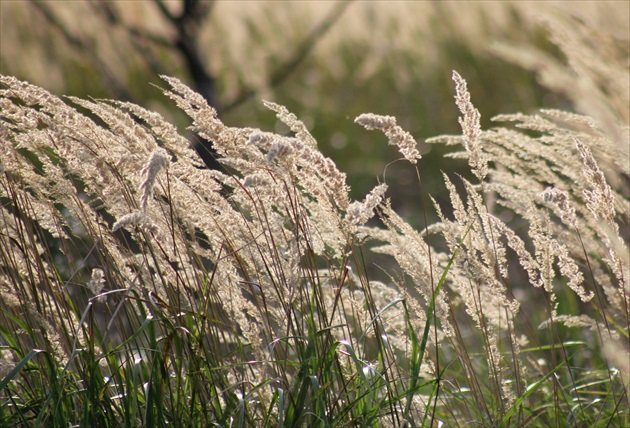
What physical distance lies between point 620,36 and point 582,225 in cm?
133

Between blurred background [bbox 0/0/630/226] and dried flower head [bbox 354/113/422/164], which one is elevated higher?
blurred background [bbox 0/0/630/226]

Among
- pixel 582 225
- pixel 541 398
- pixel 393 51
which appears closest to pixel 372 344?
pixel 541 398

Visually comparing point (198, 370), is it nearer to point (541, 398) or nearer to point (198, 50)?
point (541, 398)

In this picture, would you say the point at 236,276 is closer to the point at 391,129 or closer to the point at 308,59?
the point at 391,129

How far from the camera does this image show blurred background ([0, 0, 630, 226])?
6031 mm

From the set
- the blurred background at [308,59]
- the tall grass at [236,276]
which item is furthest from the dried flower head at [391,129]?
the blurred background at [308,59]

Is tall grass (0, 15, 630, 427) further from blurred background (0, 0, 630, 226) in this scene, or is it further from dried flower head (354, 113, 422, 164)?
blurred background (0, 0, 630, 226)

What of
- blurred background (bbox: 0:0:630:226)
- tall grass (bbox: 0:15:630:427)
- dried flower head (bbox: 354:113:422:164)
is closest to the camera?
dried flower head (bbox: 354:113:422:164)

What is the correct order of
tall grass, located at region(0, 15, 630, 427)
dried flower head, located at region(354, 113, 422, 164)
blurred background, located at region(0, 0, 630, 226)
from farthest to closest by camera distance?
blurred background, located at region(0, 0, 630, 226)
tall grass, located at region(0, 15, 630, 427)
dried flower head, located at region(354, 113, 422, 164)

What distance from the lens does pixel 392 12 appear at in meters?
6.68

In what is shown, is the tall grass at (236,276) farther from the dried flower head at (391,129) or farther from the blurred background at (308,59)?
the blurred background at (308,59)

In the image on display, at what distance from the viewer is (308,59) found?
6910 mm

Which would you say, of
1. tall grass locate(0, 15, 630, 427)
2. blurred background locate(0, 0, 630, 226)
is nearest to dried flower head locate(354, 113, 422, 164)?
tall grass locate(0, 15, 630, 427)

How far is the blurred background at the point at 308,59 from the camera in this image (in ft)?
19.8
